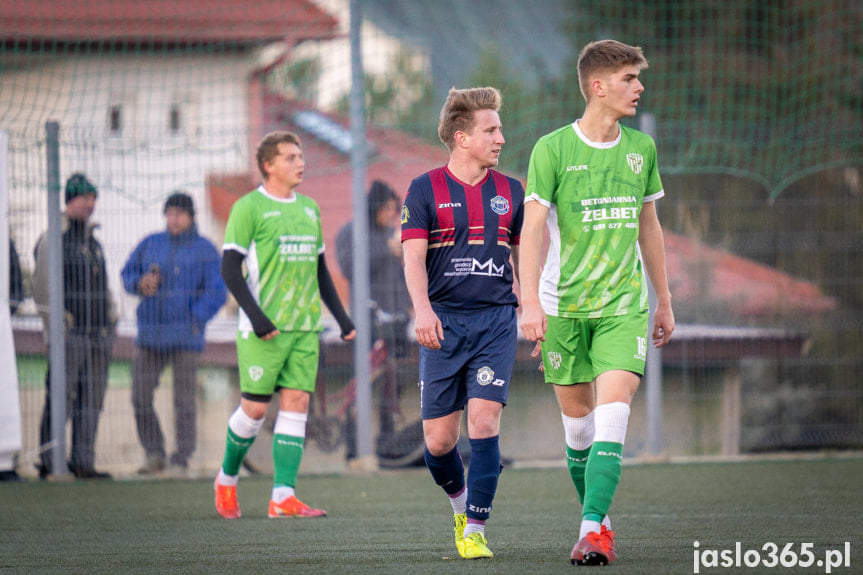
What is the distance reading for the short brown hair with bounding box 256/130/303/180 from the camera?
6.77 m

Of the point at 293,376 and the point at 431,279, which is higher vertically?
the point at 431,279

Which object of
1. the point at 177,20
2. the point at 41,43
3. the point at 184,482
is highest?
the point at 177,20

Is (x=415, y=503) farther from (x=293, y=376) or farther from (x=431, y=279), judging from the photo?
(x=431, y=279)

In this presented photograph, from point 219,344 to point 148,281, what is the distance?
72 centimetres

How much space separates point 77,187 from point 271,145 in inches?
119

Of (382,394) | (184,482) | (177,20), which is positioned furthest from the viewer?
(177,20)

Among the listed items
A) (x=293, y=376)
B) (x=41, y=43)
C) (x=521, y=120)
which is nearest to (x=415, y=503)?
(x=293, y=376)

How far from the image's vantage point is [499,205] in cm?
496

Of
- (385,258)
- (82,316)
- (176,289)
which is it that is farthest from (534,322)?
(82,316)

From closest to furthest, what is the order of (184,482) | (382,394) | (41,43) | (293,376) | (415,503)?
(293,376) → (415,503) → (184,482) → (382,394) → (41,43)

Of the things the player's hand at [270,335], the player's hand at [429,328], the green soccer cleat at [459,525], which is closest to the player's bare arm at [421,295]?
the player's hand at [429,328]

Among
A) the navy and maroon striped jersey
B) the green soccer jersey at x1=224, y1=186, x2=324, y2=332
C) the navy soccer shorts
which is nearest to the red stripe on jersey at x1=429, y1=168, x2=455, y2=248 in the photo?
the navy and maroon striped jersey

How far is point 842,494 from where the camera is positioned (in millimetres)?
6922

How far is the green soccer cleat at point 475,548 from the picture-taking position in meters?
4.62
